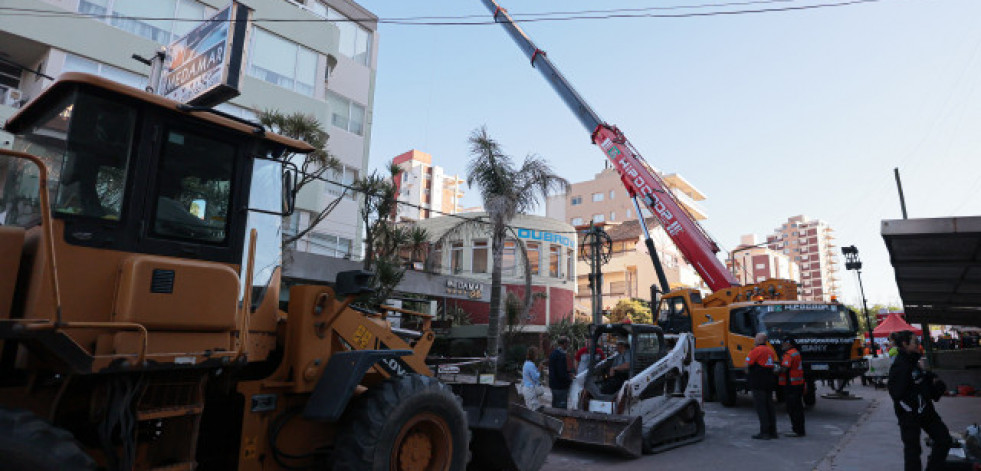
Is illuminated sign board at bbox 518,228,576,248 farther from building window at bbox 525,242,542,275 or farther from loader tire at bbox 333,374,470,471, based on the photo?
loader tire at bbox 333,374,470,471

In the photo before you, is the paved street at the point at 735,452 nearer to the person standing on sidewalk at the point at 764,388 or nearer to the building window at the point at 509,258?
the person standing on sidewalk at the point at 764,388

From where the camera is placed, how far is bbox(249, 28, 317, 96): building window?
59.4 feet

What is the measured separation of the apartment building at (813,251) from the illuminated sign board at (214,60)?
14817 centimetres

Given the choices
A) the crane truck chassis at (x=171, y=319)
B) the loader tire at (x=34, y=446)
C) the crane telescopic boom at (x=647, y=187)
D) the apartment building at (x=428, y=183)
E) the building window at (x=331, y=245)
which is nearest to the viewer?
the loader tire at (x=34, y=446)

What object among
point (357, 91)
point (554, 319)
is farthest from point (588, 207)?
point (357, 91)

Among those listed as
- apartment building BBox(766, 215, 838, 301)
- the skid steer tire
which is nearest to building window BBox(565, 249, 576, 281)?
the skid steer tire

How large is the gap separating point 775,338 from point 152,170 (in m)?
11.9

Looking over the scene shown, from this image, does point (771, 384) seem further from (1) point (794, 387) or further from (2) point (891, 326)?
(2) point (891, 326)

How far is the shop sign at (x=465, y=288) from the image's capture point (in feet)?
79.7

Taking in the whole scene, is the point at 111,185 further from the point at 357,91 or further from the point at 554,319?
the point at 554,319

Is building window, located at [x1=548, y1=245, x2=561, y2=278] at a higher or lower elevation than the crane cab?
higher

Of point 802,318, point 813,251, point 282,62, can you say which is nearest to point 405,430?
point 802,318

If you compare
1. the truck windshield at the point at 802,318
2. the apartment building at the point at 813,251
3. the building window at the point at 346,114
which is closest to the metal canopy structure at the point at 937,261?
the truck windshield at the point at 802,318

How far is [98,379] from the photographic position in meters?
3.36
